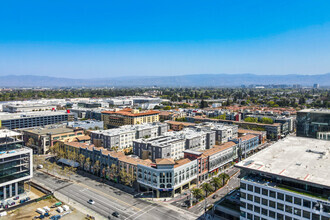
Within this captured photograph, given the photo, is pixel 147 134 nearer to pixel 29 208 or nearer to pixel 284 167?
pixel 29 208

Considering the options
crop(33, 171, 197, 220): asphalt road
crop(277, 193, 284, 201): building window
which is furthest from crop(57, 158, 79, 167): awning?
crop(277, 193, 284, 201): building window

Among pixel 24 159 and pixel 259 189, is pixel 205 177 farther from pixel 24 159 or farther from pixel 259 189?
pixel 24 159

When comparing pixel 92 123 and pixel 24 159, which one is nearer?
pixel 24 159

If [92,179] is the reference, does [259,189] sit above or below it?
above

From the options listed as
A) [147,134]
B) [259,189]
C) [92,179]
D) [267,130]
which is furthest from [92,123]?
[259,189]

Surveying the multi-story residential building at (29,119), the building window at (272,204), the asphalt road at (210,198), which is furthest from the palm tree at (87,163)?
the multi-story residential building at (29,119)

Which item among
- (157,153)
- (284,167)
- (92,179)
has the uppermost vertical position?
(284,167)

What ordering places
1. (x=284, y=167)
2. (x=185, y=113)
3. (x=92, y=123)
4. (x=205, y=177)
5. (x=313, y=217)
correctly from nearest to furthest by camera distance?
(x=313, y=217) < (x=284, y=167) < (x=205, y=177) < (x=92, y=123) < (x=185, y=113)

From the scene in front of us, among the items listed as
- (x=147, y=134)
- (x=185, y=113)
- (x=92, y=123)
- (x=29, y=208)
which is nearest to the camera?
(x=29, y=208)
